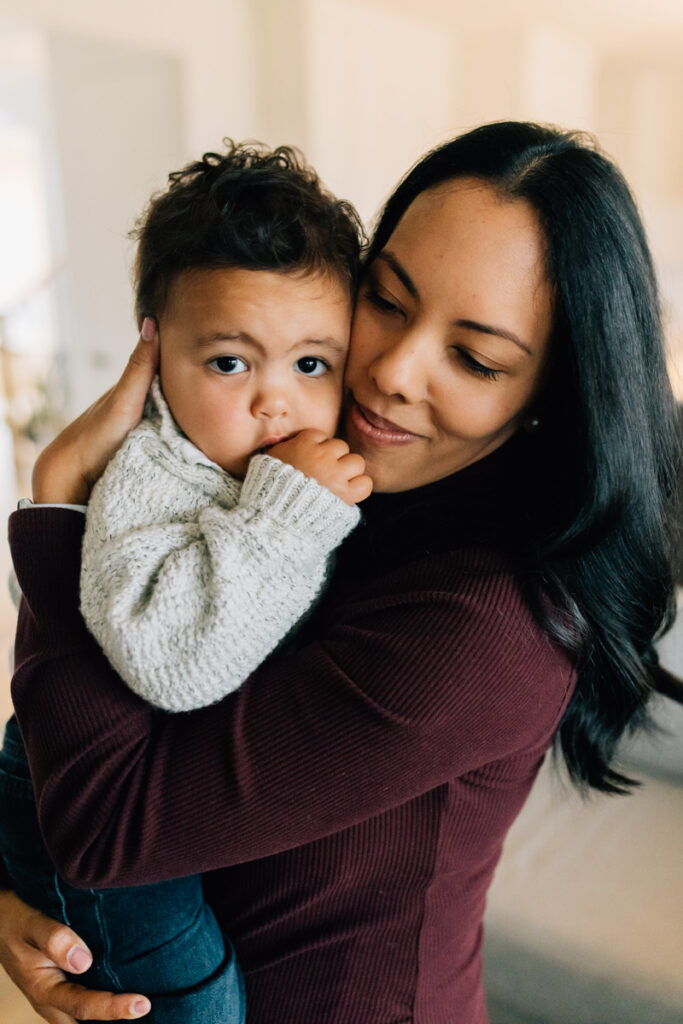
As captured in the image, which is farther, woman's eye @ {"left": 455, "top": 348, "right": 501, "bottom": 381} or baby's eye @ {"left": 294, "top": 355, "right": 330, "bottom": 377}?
baby's eye @ {"left": 294, "top": 355, "right": 330, "bottom": 377}

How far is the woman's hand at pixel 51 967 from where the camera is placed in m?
0.90

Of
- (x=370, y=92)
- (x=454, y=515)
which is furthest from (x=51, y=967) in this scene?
(x=370, y=92)

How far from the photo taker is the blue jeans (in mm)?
887

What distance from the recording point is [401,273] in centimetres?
95

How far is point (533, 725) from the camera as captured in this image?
86cm

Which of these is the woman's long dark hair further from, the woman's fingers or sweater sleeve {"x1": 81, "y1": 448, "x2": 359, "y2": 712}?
the woman's fingers

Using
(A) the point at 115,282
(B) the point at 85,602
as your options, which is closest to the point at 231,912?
(B) the point at 85,602

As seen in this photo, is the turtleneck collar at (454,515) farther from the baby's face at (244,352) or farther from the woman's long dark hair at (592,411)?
the baby's face at (244,352)

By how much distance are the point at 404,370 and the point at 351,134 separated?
14.5 ft

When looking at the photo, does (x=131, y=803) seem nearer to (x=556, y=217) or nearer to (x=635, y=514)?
(x=635, y=514)

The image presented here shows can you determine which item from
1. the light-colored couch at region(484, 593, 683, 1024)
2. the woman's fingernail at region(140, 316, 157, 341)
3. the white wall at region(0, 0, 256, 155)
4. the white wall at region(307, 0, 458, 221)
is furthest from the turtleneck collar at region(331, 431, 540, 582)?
the white wall at region(307, 0, 458, 221)

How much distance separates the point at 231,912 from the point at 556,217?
818 mm

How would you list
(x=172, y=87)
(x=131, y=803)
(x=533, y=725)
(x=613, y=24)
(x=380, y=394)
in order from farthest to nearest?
1. (x=613, y=24)
2. (x=172, y=87)
3. (x=380, y=394)
4. (x=533, y=725)
5. (x=131, y=803)

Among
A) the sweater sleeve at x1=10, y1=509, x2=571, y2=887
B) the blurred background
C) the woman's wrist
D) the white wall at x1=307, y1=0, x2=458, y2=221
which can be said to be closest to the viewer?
the sweater sleeve at x1=10, y1=509, x2=571, y2=887
